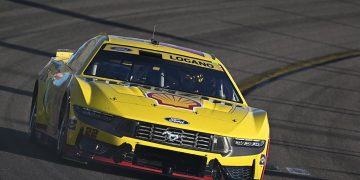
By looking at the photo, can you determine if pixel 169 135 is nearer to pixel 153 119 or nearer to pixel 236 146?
pixel 153 119

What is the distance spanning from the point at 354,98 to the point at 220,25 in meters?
7.46

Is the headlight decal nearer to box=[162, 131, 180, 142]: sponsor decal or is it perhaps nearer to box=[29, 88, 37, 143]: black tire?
box=[162, 131, 180, 142]: sponsor decal

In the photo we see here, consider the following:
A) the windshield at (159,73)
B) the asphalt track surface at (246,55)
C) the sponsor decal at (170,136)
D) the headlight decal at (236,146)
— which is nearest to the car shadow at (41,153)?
the asphalt track surface at (246,55)

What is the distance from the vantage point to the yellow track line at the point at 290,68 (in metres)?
20.4

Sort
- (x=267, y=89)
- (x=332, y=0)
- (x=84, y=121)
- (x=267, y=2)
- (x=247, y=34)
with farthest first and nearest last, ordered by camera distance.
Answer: (x=332, y=0) → (x=267, y=2) → (x=247, y=34) → (x=267, y=89) → (x=84, y=121)

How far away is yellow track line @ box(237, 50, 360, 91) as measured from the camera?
66.9ft

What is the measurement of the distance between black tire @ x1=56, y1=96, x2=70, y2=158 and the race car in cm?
1

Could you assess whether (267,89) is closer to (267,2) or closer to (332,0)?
(267,2)

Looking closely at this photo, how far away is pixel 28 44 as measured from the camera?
71.5 ft

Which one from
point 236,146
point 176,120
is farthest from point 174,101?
point 236,146

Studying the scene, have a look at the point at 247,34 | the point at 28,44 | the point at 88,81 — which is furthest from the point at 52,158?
the point at 247,34

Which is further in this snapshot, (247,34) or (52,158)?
(247,34)

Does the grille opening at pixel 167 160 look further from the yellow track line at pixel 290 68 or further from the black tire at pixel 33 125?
the yellow track line at pixel 290 68

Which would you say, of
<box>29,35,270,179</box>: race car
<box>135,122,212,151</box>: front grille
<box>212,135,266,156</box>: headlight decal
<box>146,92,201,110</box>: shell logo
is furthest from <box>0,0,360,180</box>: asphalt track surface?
<box>212,135,266,156</box>: headlight decal
